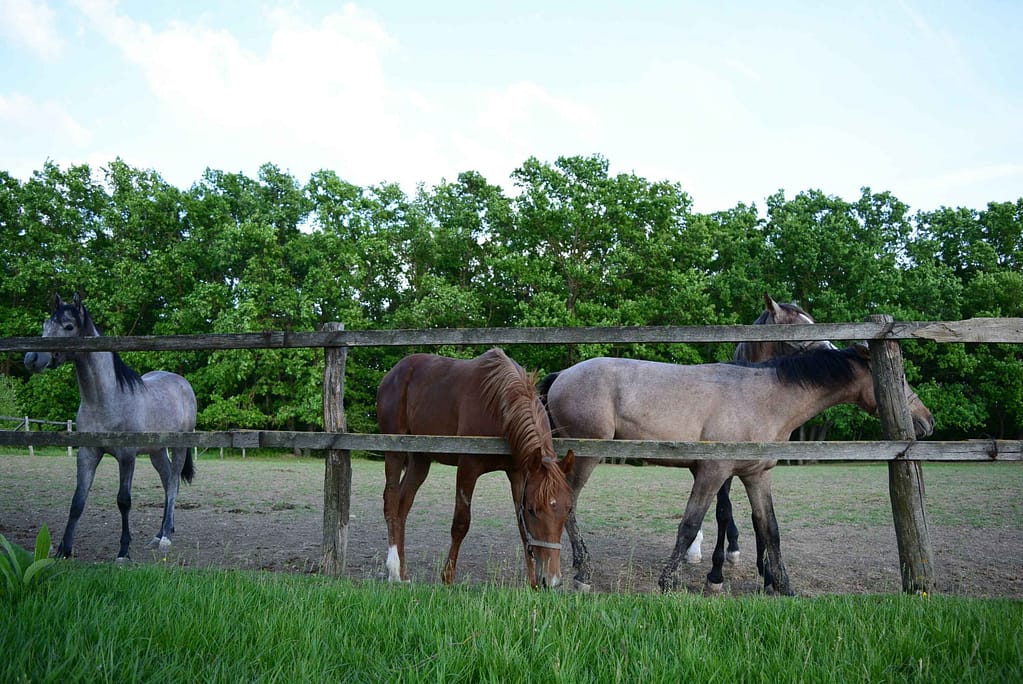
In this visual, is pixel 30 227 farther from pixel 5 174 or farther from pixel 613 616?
pixel 613 616

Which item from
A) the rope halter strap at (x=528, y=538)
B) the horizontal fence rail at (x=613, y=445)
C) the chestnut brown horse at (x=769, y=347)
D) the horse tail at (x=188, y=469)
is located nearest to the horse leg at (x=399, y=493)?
the horizontal fence rail at (x=613, y=445)

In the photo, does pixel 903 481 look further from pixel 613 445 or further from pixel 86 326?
pixel 86 326

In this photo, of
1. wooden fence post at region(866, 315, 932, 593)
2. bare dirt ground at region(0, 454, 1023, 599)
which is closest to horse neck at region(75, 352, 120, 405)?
bare dirt ground at region(0, 454, 1023, 599)

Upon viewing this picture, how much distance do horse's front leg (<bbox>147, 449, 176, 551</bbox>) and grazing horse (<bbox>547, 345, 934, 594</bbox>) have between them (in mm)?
4500

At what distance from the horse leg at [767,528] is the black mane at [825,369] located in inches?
33.4

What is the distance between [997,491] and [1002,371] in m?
→ 18.4

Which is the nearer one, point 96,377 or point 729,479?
point 729,479

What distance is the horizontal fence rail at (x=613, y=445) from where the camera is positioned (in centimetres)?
426

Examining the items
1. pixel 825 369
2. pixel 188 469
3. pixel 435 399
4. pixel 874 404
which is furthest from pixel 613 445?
pixel 188 469

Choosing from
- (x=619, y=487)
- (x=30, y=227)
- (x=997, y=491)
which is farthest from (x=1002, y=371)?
(x=30, y=227)

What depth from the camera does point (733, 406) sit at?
5668mm

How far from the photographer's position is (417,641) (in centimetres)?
269

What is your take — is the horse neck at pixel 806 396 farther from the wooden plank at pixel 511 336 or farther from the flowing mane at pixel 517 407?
the flowing mane at pixel 517 407

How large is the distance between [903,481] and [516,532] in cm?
509
